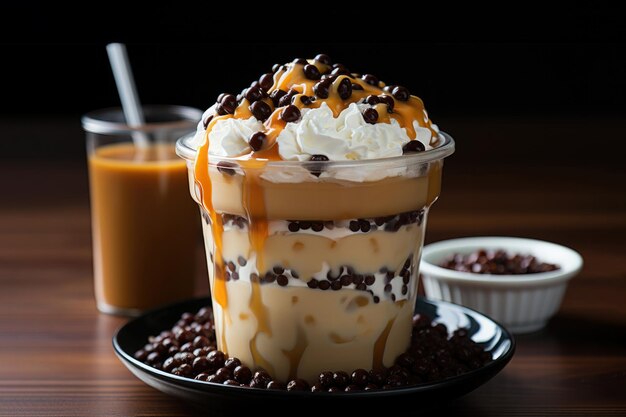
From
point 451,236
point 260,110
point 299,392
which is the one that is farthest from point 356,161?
point 451,236

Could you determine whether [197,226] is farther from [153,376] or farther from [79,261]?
[153,376]

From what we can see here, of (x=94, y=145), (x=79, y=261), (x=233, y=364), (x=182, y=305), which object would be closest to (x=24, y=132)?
(x=79, y=261)

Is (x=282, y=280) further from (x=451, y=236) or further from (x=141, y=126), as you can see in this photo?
(x=451, y=236)

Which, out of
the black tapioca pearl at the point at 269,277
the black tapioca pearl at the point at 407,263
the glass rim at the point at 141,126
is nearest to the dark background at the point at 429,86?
the glass rim at the point at 141,126

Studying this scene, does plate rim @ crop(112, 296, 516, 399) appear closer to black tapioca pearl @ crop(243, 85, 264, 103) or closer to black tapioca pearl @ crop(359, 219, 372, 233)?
black tapioca pearl @ crop(359, 219, 372, 233)

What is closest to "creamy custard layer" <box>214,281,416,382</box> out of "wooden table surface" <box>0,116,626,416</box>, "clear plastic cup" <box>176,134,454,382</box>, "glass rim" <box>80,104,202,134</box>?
"clear plastic cup" <box>176,134,454,382</box>

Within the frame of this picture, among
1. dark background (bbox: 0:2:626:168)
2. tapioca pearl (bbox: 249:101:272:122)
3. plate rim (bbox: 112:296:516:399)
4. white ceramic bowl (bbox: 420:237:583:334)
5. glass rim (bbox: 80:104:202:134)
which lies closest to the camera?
plate rim (bbox: 112:296:516:399)

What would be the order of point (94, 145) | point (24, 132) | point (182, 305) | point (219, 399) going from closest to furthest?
point (219, 399) → point (182, 305) → point (94, 145) → point (24, 132)
